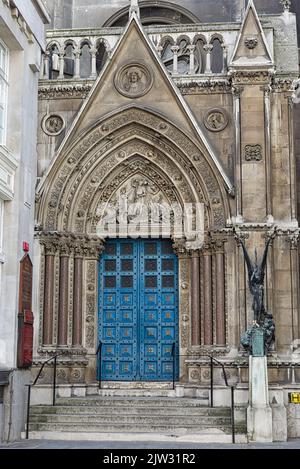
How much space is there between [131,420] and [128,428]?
0.22 metres

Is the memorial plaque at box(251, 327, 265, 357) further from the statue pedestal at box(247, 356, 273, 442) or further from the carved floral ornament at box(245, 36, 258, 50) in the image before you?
the carved floral ornament at box(245, 36, 258, 50)

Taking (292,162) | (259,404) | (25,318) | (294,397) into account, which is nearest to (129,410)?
A: (259,404)

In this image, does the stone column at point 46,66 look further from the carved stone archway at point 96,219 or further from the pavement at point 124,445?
the pavement at point 124,445

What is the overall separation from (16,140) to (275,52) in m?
6.09

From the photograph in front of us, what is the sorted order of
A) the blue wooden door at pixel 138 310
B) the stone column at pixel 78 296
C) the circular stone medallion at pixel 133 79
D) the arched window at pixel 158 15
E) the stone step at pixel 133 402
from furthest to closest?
the arched window at pixel 158 15 → the circular stone medallion at pixel 133 79 → the blue wooden door at pixel 138 310 → the stone column at pixel 78 296 → the stone step at pixel 133 402

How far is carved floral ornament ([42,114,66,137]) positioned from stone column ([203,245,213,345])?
13.9 feet

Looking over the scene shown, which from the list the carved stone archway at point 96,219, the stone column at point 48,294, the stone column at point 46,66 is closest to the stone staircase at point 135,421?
the carved stone archway at point 96,219

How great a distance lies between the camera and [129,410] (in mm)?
14289

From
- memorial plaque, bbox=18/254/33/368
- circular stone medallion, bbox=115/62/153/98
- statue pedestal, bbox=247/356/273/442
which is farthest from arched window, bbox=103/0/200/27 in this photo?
statue pedestal, bbox=247/356/273/442

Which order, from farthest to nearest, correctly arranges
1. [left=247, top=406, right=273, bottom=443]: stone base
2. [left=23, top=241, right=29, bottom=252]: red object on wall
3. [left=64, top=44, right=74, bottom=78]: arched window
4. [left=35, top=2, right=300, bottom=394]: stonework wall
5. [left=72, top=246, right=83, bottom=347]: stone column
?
[left=64, top=44, right=74, bottom=78]: arched window, [left=72, top=246, right=83, bottom=347]: stone column, [left=35, top=2, right=300, bottom=394]: stonework wall, [left=23, top=241, right=29, bottom=252]: red object on wall, [left=247, top=406, right=273, bottom=443]: stone base

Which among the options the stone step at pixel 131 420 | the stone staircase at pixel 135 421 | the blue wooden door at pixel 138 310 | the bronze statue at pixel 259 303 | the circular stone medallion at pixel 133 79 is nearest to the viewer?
the stone staircase at pixel 135 421

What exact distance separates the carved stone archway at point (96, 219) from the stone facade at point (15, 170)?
1.04 meters

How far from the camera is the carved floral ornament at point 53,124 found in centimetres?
1661

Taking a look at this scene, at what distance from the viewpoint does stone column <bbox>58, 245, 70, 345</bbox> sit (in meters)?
15.9
